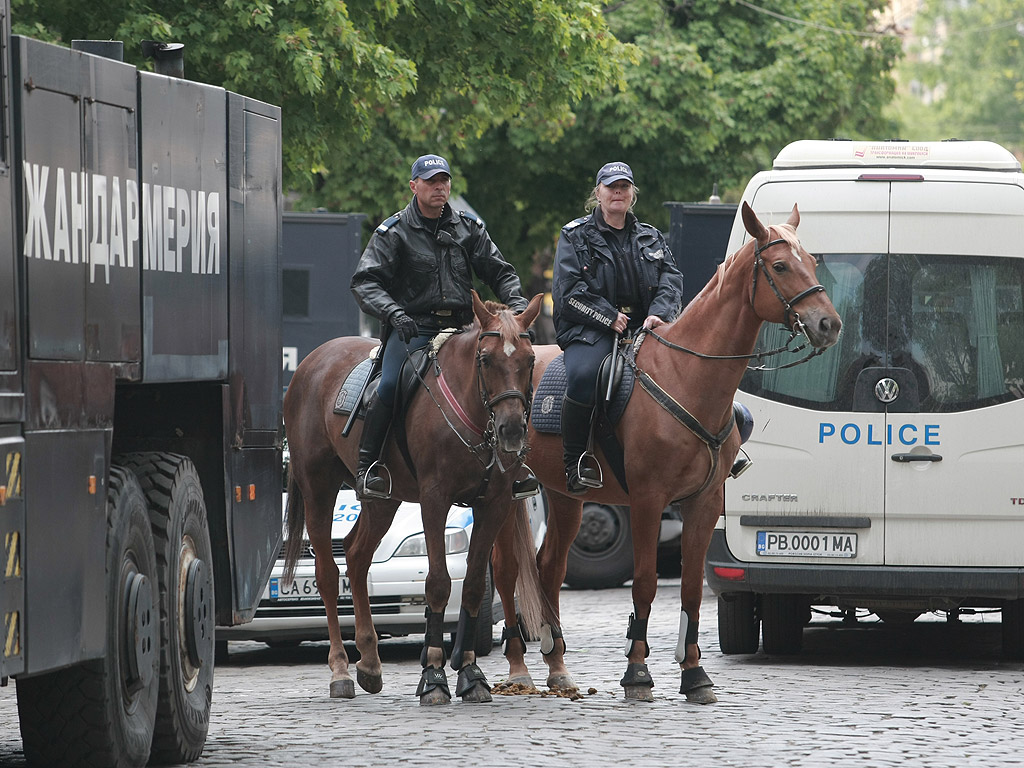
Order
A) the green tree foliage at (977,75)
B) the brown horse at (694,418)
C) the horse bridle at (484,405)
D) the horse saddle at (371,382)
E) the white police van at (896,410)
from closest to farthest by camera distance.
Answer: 1. the horse bridle at (484,405)
2. the brown horse at (694,418)
3. the horse saddle at (371,382)
4. the white police van at (896,410)
5. the green tree foliage at (977,75)

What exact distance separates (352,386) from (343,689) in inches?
66.0

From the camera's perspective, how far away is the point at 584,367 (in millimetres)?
10141

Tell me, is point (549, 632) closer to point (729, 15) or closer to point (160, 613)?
point (160, 613)

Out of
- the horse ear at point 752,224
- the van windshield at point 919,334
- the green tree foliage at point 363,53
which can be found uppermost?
the green tree foliage at point 363,53

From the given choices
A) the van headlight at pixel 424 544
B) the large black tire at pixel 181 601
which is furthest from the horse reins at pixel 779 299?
the large black tire at pixel 181 601

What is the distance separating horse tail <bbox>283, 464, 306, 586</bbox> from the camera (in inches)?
432

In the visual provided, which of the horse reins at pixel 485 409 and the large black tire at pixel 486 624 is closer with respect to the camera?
the horse reins at pixel 485 409

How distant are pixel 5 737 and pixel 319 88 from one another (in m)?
7.90

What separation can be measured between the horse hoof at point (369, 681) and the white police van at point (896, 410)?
7.57 ft

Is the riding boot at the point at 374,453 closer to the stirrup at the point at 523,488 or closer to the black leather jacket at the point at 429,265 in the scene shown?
the black leather jacket at the point at 429,265

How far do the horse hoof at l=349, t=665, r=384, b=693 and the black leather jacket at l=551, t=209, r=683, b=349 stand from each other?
2105 millimetres

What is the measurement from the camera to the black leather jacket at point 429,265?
1003cm

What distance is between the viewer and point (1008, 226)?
11211mm

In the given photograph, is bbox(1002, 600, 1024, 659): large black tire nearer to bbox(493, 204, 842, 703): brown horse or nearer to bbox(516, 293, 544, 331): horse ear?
bbox(493, 204, 842, 703): brown horse
